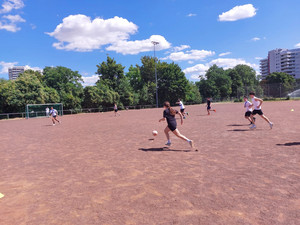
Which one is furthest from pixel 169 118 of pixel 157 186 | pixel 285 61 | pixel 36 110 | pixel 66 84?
pixel 285 61

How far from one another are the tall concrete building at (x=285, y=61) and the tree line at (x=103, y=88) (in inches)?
3682

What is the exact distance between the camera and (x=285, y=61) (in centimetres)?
15075

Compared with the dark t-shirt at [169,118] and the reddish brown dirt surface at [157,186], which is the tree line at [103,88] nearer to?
the reddish brown dirt surface at [157,186]

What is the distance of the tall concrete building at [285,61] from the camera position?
147m

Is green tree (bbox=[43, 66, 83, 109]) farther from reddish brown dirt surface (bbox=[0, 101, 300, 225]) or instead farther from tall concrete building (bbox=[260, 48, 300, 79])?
tall concrete building (bbox=[260, 48, 300, 79])

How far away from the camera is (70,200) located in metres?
4.02

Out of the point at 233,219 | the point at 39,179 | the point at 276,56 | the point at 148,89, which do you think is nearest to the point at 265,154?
the point at 233,219

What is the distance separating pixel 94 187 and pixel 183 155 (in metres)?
3.28

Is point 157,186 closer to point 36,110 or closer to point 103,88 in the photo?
point 36,110

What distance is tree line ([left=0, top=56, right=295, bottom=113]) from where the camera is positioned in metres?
36.8

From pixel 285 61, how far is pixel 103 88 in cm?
15292

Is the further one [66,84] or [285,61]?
[285,61]

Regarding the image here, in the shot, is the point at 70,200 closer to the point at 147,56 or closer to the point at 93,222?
the point at 93,222

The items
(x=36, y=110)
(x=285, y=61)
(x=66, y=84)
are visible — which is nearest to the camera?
(x=36, y=110)
